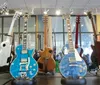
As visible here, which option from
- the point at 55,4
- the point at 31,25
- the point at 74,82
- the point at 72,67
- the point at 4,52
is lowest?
the point at 74,82

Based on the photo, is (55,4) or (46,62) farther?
(55,4)

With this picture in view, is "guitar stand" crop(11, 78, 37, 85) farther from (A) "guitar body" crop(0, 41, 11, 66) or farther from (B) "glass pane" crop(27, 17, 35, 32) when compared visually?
(B) "glass pane" crop(27, 17, 35, 32)

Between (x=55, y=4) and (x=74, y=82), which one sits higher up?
(x=55, y=4)

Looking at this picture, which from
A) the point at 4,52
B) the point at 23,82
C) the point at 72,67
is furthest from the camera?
the point at 4,52

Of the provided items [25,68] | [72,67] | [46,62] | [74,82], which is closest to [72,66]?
[72,67]

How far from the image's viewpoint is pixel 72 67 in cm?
147

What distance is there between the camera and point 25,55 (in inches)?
58.8

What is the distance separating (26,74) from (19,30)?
628 centimetres

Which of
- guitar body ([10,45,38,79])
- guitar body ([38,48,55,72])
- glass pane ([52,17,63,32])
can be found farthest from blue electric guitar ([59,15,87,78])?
glass pane ([52,17,63,32])

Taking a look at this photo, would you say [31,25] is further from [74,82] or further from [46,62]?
[74,82]

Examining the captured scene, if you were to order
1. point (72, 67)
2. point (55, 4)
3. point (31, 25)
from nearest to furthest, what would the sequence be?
1. point (72, 67)
2. point (55, 4)
3. point (31, 25)

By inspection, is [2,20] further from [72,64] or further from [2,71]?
[72,64]

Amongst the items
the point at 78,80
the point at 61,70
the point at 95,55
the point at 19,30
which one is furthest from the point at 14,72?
the point at 19,30

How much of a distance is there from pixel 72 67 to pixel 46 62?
707 mm
